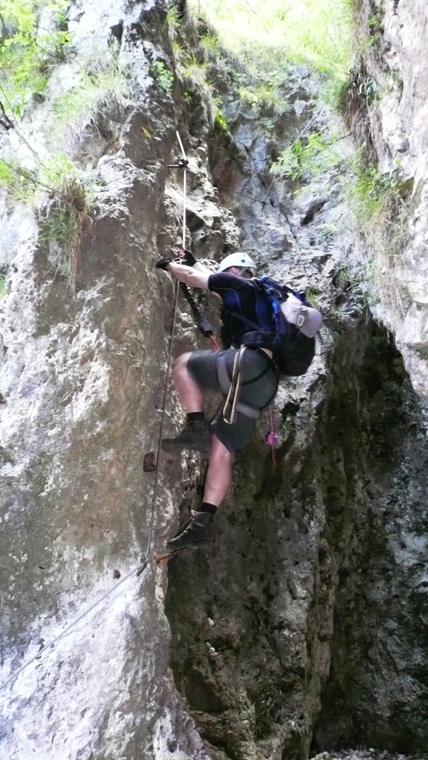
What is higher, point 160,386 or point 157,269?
point 157,269

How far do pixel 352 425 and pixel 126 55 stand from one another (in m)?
4.55

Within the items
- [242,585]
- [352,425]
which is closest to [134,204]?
[242,585]

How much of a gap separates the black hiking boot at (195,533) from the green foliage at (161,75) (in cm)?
364

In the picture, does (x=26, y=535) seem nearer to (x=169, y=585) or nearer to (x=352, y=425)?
(x=169, y=585)

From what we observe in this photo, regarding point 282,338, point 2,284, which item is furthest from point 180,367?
point 2,284

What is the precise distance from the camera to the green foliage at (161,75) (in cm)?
515

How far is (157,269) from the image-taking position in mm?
4555

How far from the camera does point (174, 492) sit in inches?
168

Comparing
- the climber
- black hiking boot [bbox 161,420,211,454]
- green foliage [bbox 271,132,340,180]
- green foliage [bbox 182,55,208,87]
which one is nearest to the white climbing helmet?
the climber

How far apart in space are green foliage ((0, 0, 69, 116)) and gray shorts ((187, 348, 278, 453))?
2.64 m

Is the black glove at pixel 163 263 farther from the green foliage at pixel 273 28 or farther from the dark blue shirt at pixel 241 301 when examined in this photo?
the green foliage at pixel 273 28

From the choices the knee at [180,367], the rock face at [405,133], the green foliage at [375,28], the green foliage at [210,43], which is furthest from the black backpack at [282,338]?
the green foliage at [210,43]

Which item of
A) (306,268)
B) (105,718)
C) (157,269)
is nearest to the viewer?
(105,718)

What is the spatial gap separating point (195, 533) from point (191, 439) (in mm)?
641
